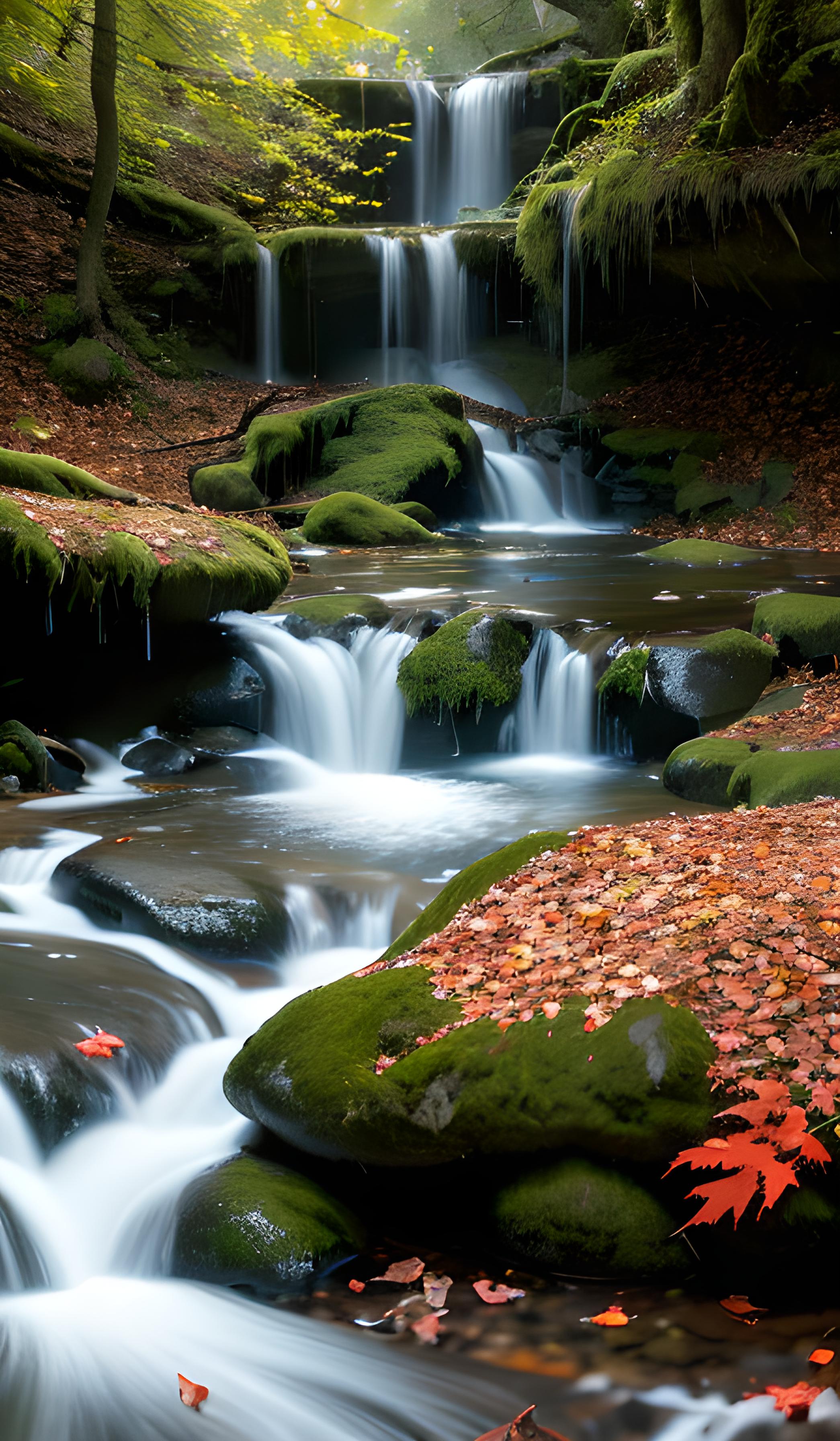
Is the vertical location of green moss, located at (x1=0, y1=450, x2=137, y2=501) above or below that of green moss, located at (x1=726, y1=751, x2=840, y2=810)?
above

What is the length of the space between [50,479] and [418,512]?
7.34 m

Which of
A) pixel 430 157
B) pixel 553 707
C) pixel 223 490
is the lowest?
pixel 553 707

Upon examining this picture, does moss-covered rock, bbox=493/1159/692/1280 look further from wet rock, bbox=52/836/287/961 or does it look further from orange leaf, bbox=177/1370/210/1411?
wet rock, bbox=52/836/287/961

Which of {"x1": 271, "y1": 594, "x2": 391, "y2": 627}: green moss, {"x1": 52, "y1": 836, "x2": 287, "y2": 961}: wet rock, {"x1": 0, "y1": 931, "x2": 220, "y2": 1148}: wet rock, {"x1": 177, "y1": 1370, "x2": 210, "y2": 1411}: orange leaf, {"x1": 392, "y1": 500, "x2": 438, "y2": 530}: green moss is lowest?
{"x1": 177, "y1": 1370, "x2": 210, "y2": 1411}: orange leaf

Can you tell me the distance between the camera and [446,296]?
2112 centimetres

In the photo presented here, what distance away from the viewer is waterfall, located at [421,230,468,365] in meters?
20.9

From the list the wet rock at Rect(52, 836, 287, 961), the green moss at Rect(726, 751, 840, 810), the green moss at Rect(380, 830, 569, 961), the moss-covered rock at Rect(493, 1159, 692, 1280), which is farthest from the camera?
the green moss at Rect(726, 751, 840, 810)

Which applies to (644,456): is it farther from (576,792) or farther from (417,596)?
(576,792)

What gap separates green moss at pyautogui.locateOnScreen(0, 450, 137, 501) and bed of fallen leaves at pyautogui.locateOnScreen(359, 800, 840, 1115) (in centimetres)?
571

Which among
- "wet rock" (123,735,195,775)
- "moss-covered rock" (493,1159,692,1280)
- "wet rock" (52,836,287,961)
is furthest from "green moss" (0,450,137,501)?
"moss-covered rock" (493,1159,692,1280)

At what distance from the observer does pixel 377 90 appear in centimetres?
2594

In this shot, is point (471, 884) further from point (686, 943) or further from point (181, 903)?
point (181, 903)

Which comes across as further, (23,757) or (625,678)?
(625,678)

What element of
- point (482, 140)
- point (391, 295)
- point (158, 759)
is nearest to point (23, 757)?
point (158, 759)
